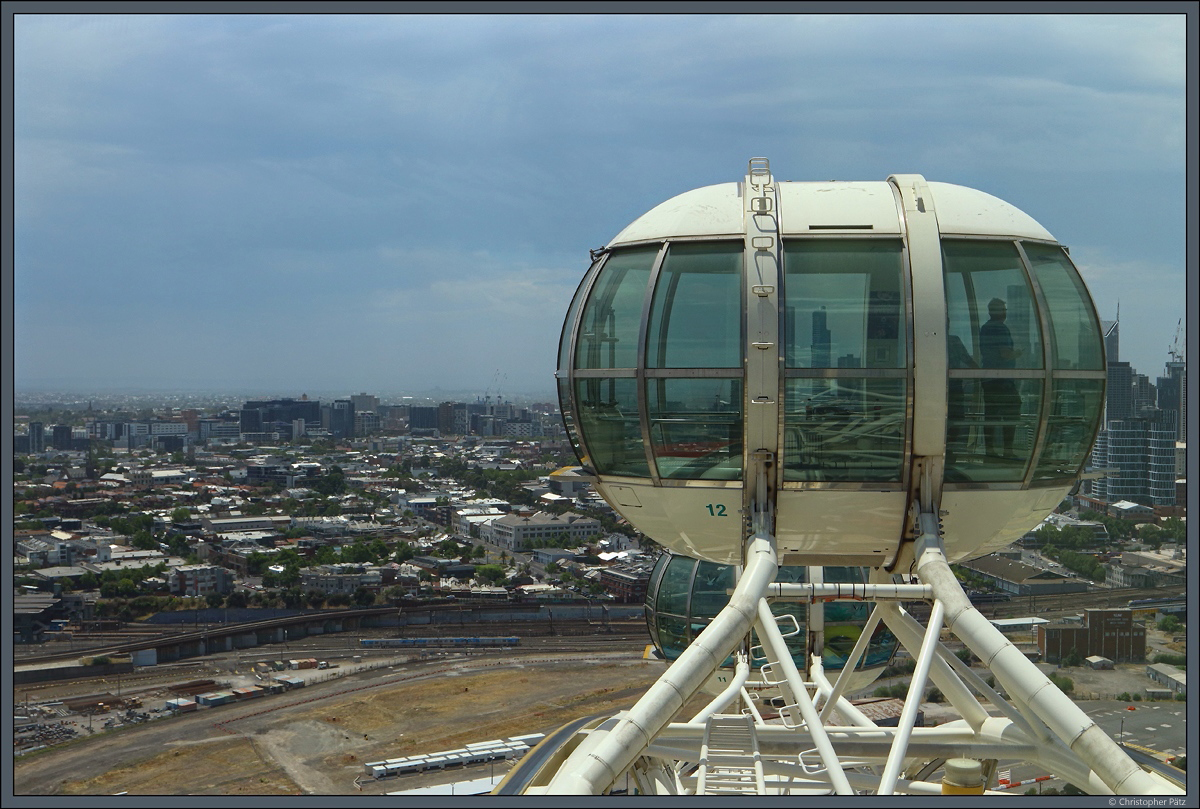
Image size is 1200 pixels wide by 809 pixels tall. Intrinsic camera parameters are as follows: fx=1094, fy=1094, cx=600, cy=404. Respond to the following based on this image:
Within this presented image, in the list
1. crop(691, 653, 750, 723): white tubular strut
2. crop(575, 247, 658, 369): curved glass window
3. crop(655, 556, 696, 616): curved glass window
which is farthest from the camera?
crop(655, 556, 696, 616): curved glass window

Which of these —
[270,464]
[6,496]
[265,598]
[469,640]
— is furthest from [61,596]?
[6,496]

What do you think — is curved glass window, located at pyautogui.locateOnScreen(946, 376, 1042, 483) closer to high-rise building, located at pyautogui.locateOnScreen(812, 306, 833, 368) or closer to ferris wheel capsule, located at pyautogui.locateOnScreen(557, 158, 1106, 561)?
ferris wheel capsule, located at pyautogui.locateOnScreen(557, 158, 1106, 561)

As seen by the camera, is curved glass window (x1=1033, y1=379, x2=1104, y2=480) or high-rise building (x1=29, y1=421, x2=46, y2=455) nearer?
curved glass window (x1=1033, y1=379, x2=1104, y2=480)

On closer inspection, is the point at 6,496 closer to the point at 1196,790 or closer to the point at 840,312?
the point at 840,312

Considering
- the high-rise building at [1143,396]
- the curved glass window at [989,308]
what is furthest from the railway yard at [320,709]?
the curved glass window at [989,308]

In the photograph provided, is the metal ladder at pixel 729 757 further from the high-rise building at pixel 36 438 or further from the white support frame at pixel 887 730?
the high-rise building at pixel 36 438

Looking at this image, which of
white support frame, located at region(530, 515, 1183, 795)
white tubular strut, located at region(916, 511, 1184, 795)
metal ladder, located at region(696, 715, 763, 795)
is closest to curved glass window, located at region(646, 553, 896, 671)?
white support frame, located at region(530, 515, 1183, 795)

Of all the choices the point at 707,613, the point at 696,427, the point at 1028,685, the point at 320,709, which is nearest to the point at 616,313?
the point at 696,427
